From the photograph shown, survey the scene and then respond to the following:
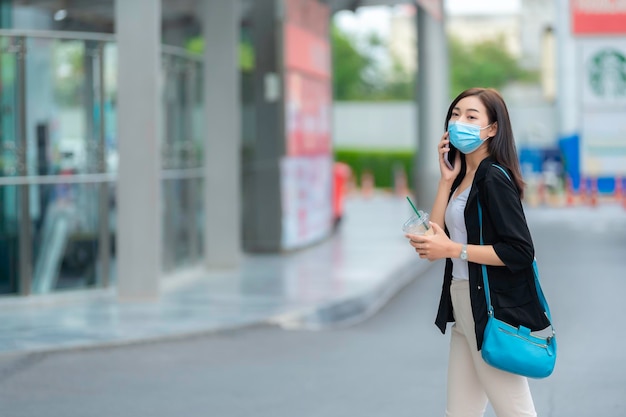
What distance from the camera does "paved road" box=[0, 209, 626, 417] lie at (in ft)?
27.5


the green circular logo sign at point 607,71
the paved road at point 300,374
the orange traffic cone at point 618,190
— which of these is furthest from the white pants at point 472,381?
the green circular logo sign at point 607,71

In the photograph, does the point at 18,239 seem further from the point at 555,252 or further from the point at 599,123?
the point at 599,123

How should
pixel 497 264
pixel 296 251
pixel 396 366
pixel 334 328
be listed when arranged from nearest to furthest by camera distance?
1. pixel 497 264
2. pixel 396 366
3. pixel 334 328
4. pixel 296 251

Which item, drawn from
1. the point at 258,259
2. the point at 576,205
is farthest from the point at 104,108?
the point at 576,205

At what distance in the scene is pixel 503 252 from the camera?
534cm

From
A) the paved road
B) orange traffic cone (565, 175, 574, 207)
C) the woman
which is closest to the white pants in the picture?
the woman

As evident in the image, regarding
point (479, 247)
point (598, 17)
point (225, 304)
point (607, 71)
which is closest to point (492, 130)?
point (479, 247)

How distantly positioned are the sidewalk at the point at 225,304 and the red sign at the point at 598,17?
561 inches

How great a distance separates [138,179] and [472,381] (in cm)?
838

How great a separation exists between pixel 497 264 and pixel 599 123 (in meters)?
27.9

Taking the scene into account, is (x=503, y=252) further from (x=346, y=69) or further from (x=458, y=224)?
(x=346, y=69)

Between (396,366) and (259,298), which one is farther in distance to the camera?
(259,298)

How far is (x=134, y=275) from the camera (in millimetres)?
13594

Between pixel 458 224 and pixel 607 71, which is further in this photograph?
pixel 607 71
